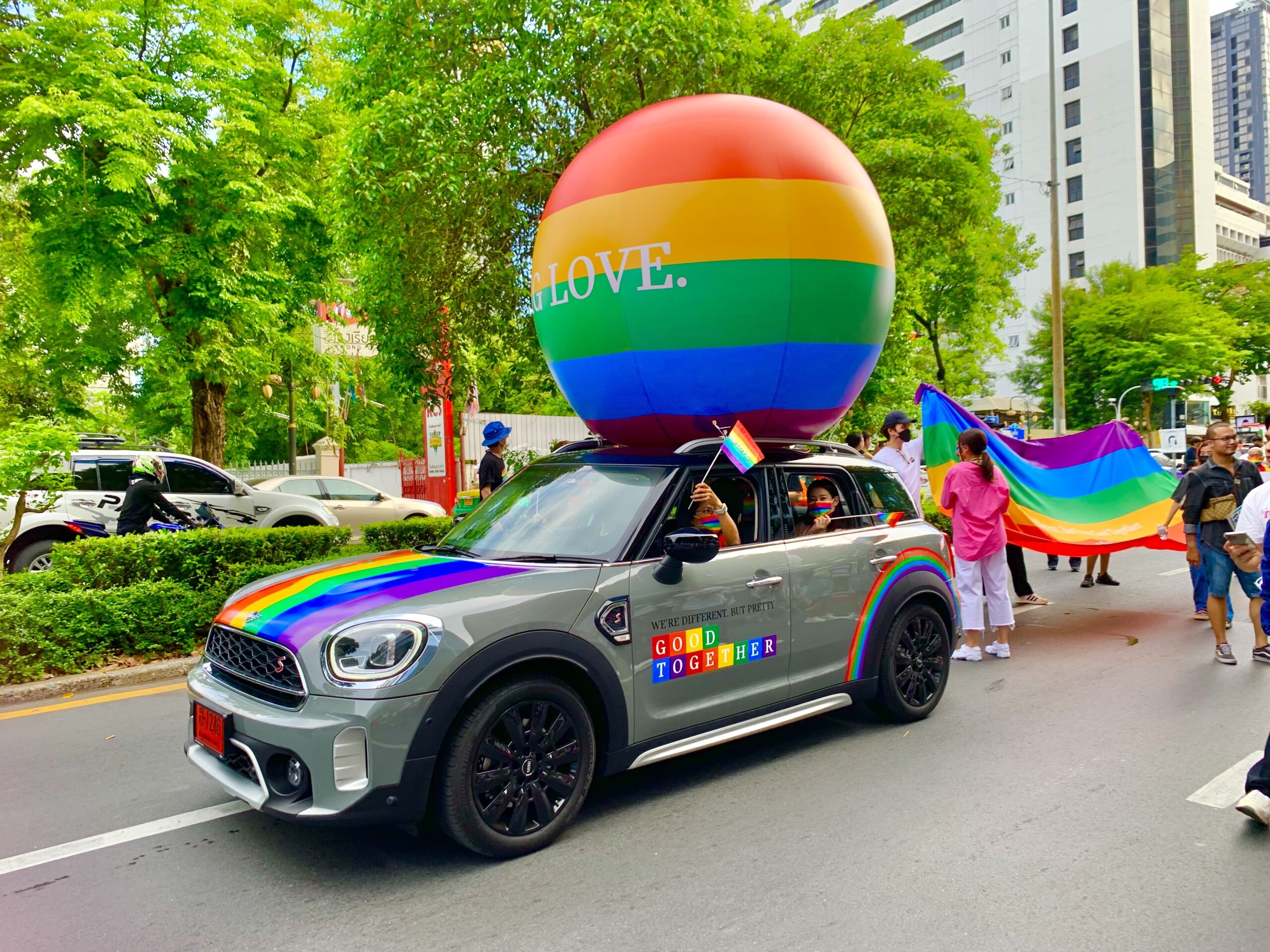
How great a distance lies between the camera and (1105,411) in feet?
120

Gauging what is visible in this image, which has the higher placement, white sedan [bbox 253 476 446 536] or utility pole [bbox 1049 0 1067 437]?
utility pole [bbox 1049 0 1067 437]

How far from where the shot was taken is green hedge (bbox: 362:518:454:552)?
9.46 meters

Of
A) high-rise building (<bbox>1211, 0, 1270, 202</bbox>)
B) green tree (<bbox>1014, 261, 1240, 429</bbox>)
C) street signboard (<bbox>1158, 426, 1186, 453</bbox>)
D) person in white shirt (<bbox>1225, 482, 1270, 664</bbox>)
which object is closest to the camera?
person in white shirt (<bbox>1225, 482, 1270, 664</bbox>)

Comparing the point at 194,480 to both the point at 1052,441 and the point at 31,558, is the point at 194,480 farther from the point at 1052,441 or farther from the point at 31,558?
the point at 1052,441

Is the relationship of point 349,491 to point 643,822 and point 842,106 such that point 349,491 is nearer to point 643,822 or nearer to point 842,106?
point 842,106

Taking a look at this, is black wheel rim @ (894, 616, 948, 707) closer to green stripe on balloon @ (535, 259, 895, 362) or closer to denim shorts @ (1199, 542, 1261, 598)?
green stripe on balloon @ (535, 259, 895, 362)

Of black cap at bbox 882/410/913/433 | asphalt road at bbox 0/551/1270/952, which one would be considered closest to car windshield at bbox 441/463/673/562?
asphalt road at bbox 0/551/1270/952

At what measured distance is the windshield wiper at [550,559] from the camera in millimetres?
4129

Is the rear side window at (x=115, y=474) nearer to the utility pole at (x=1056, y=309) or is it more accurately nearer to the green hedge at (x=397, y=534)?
the green hedge at (x=397, y=534)

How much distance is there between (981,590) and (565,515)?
4434mm

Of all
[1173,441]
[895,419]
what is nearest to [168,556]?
[895,419]

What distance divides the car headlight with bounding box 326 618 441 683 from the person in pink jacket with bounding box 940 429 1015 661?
5.07m

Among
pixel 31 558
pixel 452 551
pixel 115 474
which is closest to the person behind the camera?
pixel 452 551

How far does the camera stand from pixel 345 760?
10.8 ft
